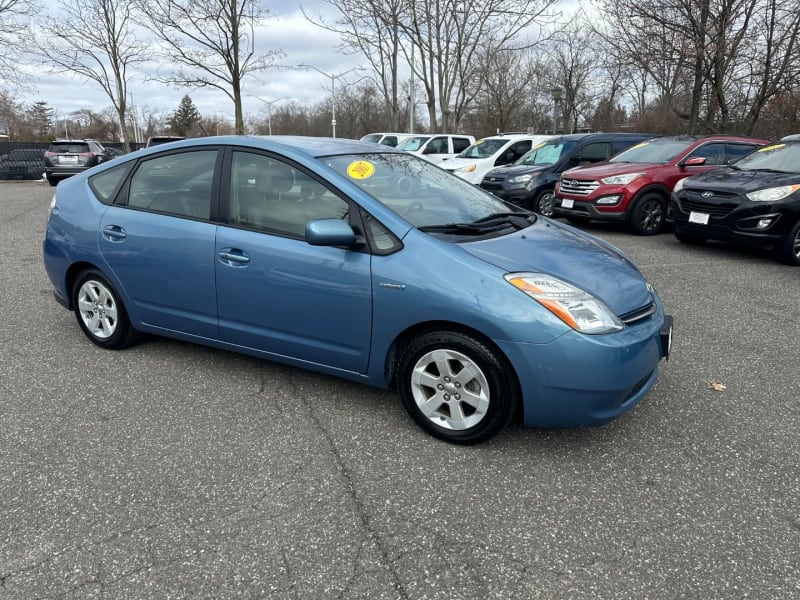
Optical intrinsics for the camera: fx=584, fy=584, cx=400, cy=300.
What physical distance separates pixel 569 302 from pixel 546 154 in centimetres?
941

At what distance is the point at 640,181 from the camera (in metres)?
9.04

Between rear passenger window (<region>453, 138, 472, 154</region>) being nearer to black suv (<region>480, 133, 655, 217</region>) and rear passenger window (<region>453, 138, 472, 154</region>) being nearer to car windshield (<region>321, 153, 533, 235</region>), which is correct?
black suv (<region>480, 133, 655, 217</region>)

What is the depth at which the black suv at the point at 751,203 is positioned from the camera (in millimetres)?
6973

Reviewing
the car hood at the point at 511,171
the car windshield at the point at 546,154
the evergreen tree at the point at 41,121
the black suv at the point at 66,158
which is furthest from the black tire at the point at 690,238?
the evergreen tree at the point at 41,121

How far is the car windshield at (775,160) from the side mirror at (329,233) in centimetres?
693

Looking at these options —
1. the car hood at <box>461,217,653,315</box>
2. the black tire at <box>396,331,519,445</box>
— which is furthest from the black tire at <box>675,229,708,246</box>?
the black tire at <box>396,331,519,445</box>

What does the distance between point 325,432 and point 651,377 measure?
5.65 ft

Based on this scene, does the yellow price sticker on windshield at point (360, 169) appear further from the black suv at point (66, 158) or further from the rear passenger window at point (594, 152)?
the black suv at point (66, 158)

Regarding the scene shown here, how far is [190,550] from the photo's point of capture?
7.30 ft

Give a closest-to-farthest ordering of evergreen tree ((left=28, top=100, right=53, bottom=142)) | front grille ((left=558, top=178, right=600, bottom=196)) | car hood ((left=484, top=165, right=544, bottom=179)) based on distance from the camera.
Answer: front grille ((left=558, top=178, right=600, bottom=196)) < car hood ((left=484, top=165, right=544, bottom=179)) < evergreen tree ((left=28, top=100, right=53, bottom=142))

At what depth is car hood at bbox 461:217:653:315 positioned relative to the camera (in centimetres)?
288

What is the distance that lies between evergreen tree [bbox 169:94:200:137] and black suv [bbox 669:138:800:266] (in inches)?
3011

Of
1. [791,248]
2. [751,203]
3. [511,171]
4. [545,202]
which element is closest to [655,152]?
[545,202]

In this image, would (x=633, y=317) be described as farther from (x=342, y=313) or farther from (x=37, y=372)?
(x=37, y=372)
